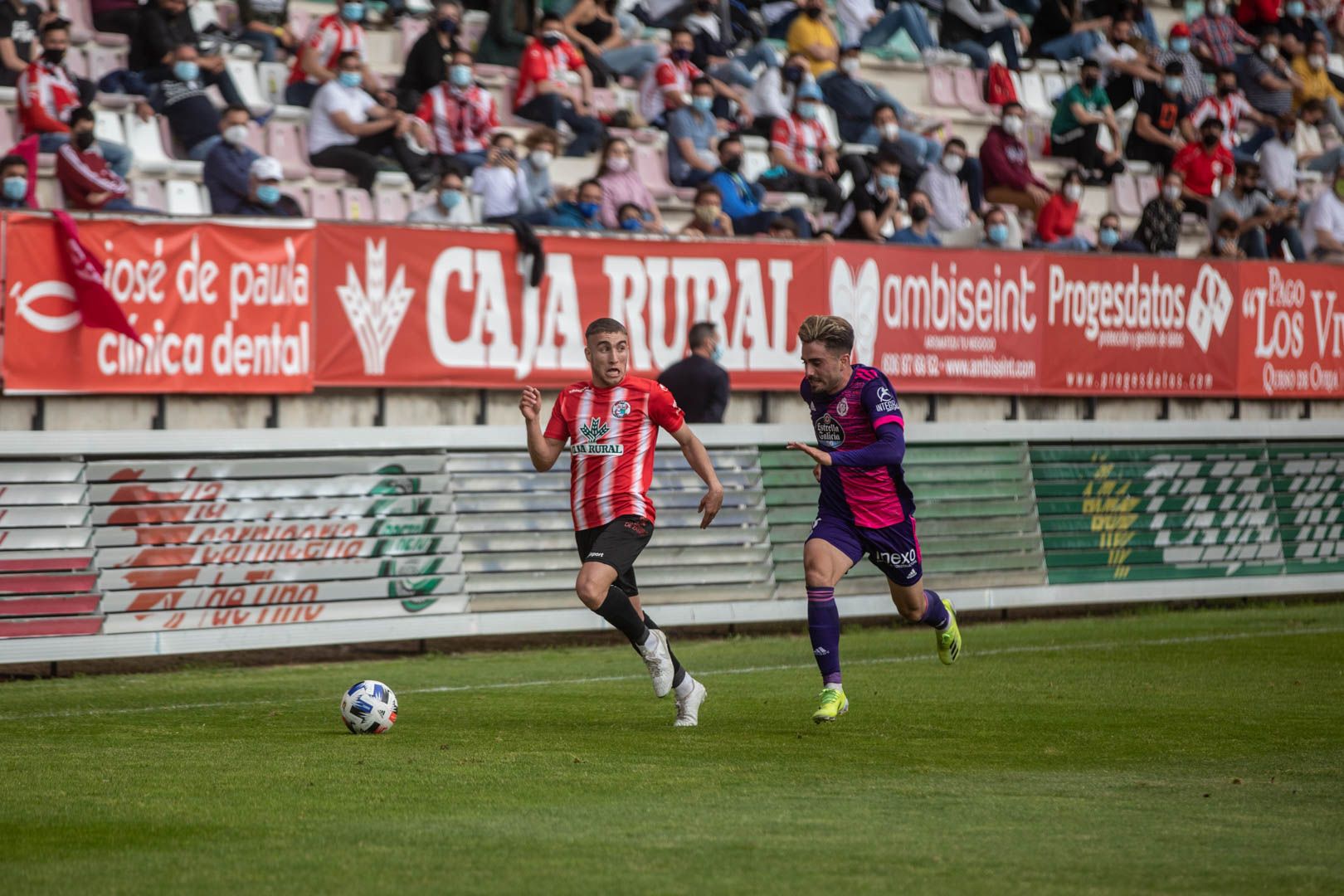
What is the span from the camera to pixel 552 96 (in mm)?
21406

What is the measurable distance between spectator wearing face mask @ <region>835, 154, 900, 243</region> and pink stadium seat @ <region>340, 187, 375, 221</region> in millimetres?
5453

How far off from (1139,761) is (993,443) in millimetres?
9404

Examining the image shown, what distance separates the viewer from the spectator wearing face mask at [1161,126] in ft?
90.2

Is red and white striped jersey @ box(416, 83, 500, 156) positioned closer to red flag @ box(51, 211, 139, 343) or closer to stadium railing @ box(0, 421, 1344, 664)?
stadium railing @ box(0, 421, 1344, 664)

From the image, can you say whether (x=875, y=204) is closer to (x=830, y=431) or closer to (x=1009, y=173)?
(x=1009, y=173)

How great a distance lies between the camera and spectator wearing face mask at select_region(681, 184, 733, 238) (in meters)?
19.8

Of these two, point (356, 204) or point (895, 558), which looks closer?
point (895, 558)

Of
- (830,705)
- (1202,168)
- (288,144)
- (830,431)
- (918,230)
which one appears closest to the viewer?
(830,705)

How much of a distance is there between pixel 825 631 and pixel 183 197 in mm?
9631

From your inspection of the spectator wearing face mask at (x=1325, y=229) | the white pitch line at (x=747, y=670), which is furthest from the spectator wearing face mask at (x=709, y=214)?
the spectator wearing face mask at (x=1325, y=229)

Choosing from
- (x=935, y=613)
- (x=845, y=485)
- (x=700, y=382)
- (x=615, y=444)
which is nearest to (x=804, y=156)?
(x=700, y=382)

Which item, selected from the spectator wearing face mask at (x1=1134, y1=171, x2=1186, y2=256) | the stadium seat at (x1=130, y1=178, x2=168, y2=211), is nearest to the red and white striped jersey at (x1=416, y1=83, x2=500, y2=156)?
the stadium seat at (x1=130, y1=178, x2=168, y2=211)

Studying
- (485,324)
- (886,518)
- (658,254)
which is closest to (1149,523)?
(658,254)

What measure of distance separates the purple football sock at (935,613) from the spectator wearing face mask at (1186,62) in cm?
1864
